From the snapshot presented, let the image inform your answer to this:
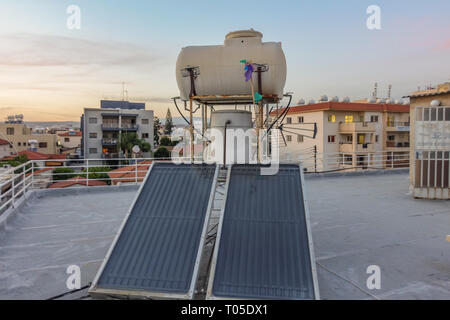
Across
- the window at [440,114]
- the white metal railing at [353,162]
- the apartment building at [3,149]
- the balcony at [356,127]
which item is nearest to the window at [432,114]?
the window at [440,114]

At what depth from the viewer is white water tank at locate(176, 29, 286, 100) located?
590 cm

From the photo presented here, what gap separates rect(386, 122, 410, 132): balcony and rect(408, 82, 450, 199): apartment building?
93.6 ft

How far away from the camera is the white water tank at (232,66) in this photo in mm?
5902

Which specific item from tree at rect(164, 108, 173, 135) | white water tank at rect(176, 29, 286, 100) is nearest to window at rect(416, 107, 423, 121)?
white water tank at rect(176, 29, 286, 100)

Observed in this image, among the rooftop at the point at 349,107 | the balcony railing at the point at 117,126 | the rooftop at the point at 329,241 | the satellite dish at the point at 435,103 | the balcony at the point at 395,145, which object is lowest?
the rooftop at the point at 329,241

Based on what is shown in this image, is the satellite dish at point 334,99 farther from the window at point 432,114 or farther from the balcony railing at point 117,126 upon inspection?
the window at point 432,114

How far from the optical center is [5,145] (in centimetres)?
4631

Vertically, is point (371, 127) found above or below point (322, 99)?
below

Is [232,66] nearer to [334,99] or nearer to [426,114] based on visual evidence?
[426,114]

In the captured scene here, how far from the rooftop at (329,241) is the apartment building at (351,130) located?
2442 cm

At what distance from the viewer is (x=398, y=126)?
119 ft

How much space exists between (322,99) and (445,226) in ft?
101
